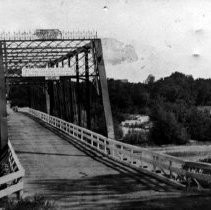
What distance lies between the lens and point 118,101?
411 ft

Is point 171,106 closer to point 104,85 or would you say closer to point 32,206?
point 104,85

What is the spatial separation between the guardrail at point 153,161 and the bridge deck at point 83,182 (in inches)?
24.1

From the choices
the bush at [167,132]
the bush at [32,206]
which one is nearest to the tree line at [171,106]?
the bush at [167,132]

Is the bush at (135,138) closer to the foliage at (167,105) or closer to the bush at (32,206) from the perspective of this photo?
the foliage at (167,105)

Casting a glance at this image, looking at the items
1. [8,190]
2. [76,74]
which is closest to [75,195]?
[8,190]

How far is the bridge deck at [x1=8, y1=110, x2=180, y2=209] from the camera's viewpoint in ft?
43.3

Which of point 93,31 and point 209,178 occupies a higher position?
point 93,31

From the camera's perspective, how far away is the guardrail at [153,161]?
49.1 feet

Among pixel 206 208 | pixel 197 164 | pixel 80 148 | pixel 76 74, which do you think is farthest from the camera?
pixel 76 74

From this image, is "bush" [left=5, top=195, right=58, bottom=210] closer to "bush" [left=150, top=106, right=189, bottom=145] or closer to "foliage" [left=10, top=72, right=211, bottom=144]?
"foliage" [left=10, top=72, right=211, bottom=144]

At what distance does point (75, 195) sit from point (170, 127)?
57.1m

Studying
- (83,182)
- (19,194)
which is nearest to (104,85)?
(83,182)

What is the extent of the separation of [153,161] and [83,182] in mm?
2931

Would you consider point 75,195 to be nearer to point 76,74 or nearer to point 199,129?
point 76,74
